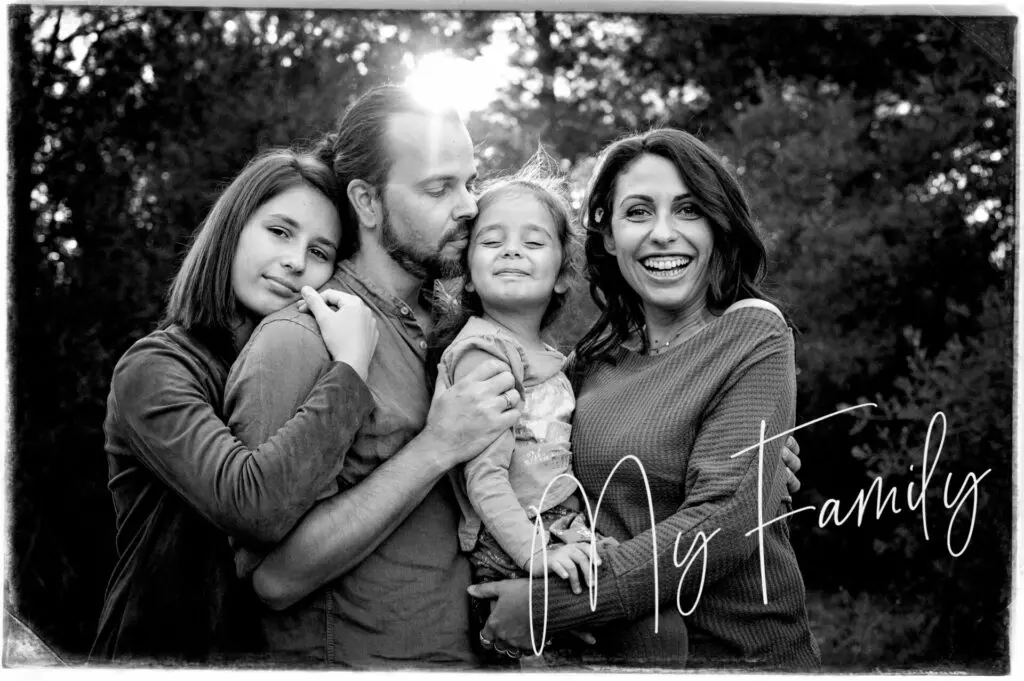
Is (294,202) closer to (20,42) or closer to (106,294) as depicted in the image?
(20,42)

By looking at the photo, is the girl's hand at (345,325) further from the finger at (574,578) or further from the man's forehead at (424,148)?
the finger at (574,578)

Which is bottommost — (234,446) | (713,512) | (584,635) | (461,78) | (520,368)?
(584,635)

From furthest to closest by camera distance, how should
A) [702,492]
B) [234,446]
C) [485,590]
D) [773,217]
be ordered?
[773,217] < [485,590] < [702,492] < [234,446]

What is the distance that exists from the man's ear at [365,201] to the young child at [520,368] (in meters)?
0.24

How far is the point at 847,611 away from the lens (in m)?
4.53

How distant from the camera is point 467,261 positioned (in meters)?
2.91

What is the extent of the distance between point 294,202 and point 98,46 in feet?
5.47

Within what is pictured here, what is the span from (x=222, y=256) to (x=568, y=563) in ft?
3.58

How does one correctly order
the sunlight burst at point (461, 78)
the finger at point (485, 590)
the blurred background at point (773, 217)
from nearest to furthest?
the finger at point (485, 590) < the sunlight burst at point (461, 78) < the blurred background at point (773, 217)

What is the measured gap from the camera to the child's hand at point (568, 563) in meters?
2.61

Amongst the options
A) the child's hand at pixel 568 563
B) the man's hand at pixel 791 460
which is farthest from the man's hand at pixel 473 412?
the man's hand at pixel 791 460

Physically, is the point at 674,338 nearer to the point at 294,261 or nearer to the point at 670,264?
the point at 670,264

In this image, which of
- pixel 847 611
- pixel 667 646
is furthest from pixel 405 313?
pixel 847 611

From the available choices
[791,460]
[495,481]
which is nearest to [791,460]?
[791,460]
